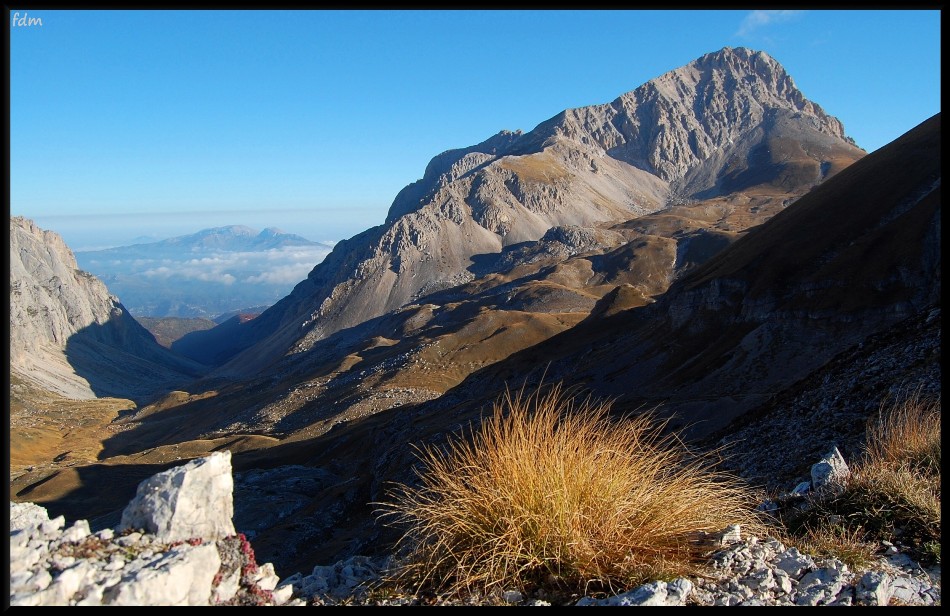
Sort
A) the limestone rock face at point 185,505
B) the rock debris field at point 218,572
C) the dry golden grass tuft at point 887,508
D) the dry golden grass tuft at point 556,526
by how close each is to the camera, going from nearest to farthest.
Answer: the rock debris field at point 218,572
the dry golden grass tuft at point 556,526
the limestone rock face at point 185,505
the dry golden grass tuft at point 887,508

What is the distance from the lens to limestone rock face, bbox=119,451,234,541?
5852 millimetres

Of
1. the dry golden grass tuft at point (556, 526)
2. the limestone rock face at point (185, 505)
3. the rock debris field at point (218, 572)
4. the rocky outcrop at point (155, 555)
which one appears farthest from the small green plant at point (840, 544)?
the limestone rock face at point (185, 505)

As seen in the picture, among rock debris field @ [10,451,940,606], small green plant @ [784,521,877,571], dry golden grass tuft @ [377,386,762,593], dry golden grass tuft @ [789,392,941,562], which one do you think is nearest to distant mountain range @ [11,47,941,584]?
dry golden grass tuft @ [789,392,941,562]

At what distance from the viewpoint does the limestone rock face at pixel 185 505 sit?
19.2 ft

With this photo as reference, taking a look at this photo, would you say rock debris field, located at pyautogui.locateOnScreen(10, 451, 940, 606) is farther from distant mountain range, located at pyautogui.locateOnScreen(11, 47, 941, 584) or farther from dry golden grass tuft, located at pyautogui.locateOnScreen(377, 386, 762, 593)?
distant mountain range, located at pyautogui.locateOnScreen(11, 47, 941, 584)

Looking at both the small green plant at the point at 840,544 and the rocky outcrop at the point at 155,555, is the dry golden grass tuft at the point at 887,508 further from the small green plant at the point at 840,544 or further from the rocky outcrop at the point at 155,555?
the rocky outcrop at the point at 155,555

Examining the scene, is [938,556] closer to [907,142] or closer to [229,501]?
[229,501]

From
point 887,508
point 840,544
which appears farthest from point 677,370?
point 840,544

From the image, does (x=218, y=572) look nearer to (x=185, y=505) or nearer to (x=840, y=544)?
(x=185, y=505)

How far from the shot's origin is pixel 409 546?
7297mm

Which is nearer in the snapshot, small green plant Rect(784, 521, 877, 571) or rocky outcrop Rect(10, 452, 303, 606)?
rocky outcrop Rect(10, 452, 303, 606)

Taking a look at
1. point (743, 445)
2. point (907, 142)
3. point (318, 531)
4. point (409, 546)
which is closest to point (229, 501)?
point (409, 546)

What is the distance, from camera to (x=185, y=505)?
590cm

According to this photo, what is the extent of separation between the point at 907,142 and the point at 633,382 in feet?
155
